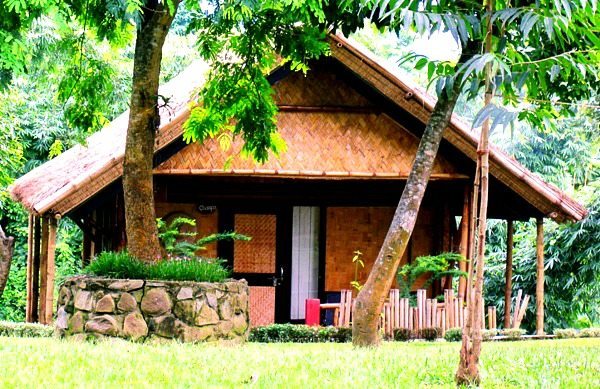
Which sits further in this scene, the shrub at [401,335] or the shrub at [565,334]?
the shrub at [565,334]

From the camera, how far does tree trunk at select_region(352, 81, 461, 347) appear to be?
31.0 feet

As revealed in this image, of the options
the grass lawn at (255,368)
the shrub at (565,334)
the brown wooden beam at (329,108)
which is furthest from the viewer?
the shrub at (565,334)

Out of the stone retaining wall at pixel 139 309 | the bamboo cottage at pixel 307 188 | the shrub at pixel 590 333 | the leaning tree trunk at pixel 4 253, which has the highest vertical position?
the bamboo cottage at pixel 307 188

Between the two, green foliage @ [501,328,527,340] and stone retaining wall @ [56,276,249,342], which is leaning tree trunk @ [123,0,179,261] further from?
green foliage @ [501,328,527,340]

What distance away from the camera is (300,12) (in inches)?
352

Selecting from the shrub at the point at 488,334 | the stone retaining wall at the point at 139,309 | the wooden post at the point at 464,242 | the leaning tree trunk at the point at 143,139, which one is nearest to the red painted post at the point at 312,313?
the wooden post at the point at 464,242

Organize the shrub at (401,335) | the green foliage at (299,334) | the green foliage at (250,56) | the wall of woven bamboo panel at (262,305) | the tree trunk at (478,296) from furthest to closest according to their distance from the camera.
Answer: the wall of woven bamboo panel at (262,305)
the shrub at (401,335)
the green foliage at (299,334)
the green foliage at (250,56)
the tree trunk at (478,296)

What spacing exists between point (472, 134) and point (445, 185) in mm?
1908

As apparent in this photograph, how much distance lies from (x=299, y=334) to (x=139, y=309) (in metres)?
4.24

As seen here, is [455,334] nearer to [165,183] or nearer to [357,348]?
[357,348]

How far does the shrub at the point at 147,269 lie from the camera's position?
8.83 meters

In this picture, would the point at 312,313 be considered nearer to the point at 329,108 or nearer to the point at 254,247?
the point at 254,247

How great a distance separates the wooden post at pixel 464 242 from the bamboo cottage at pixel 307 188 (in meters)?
0.03

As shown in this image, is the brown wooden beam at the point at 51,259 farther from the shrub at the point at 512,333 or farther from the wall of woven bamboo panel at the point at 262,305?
the shrub at the point at 512,333
